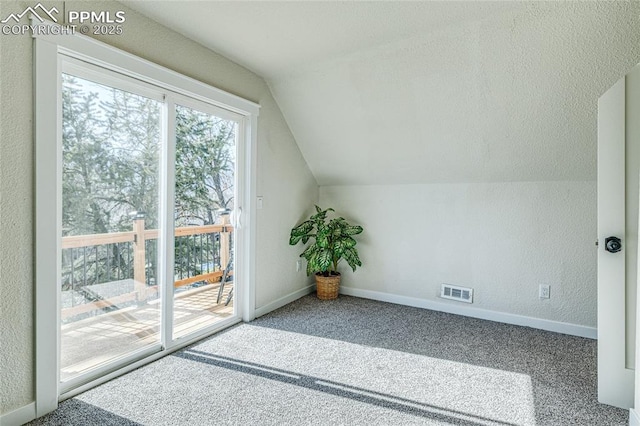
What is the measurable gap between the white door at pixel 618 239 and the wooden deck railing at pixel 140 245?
8.61 feet

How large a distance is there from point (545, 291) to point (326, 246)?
2.03m

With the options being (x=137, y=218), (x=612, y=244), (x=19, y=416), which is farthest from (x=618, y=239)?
(x=19, y=416)

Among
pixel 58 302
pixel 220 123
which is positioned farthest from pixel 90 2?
pixel 58 302

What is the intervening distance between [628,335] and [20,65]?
3412 millimetres

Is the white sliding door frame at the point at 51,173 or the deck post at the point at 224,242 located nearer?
the white sliding door frame at the point at 51,173

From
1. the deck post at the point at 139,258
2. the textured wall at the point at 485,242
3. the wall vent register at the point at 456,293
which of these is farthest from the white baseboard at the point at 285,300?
the wall vent register at the point at 456,293

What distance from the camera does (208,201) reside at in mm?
2773

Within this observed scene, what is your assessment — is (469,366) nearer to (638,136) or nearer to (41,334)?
(638,136)

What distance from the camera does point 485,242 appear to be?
127 inches

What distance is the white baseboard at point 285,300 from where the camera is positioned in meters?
3.24

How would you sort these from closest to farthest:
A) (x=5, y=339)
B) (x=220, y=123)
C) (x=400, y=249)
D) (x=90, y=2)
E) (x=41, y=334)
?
(x=5, y=339), (x=41, y=334), (x=90, y=2), (x=220, y=123), (x=400, y=249)

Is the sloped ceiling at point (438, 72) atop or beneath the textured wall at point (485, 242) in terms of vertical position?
atop

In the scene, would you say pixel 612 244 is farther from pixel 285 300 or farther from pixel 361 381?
pixel 285 300

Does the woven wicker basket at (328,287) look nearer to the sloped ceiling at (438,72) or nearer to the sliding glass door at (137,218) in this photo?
the sliding glass door at (137,218)
